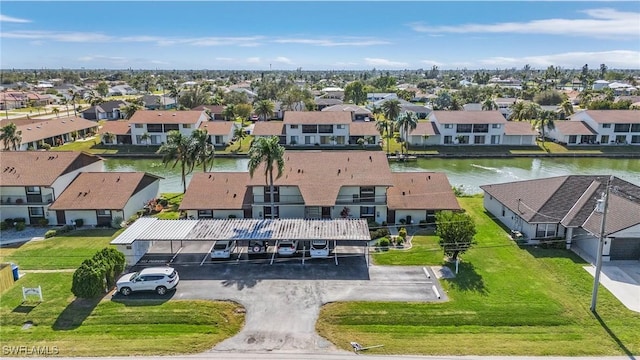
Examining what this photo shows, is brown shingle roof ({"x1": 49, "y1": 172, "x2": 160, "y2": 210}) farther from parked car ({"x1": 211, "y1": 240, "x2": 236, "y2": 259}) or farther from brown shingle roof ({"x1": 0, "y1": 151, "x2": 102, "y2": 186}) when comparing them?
parked car ({"x1": 211, "y1": 240, "x2": 236, "y2": 259})

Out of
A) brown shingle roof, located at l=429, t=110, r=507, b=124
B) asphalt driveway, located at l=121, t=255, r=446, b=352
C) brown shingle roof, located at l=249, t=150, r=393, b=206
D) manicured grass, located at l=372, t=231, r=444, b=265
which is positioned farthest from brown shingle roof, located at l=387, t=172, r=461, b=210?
brown shingle roof, located at l=429, t=110, r=507, b=124

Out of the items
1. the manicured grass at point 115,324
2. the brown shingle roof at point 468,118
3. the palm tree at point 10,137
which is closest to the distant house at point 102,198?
the manicured grass at point 115,324

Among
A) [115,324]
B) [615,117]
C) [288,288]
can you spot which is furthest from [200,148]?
[615,117]

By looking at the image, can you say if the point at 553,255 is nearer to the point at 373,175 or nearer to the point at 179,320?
the point at 373,175

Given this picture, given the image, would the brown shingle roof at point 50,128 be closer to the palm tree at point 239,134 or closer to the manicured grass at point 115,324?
the palm tree at point 239,134

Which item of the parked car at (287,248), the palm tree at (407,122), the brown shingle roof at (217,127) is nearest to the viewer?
the parked car at (287,248)

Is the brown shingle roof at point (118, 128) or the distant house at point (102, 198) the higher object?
the brown shingle roof at point (118, 128)

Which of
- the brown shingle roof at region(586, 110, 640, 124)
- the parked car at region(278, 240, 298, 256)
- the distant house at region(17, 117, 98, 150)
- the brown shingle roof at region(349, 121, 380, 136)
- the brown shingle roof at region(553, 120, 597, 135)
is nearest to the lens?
the parked car at region(278, 240, 298, 256)

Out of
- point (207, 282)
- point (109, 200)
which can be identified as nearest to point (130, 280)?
point (207, 282)
